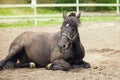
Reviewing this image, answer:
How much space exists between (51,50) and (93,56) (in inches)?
112

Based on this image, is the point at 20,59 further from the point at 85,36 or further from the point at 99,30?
the point at 99,30

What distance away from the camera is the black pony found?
30.7 feet

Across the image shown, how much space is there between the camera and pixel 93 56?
12.5 m

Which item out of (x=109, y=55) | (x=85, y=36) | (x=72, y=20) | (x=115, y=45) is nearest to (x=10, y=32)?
(x=85, y=36)

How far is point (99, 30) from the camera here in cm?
1744

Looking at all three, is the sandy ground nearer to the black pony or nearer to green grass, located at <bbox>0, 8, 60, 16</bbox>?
the black pony

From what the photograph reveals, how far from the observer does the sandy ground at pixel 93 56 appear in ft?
29.7

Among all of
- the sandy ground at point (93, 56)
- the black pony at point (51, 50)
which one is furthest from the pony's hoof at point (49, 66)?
the sandy ground at point (93, 56)

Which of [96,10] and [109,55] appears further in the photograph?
[96,10]

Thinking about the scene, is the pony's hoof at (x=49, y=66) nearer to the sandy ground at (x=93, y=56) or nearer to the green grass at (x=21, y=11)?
the sandy ground at (x=93, y=56)

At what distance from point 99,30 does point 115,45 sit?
9.27 feet

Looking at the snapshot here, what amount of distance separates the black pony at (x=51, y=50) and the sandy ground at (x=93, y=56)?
0.23 meters

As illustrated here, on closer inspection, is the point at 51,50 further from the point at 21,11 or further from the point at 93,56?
the point at 21,11

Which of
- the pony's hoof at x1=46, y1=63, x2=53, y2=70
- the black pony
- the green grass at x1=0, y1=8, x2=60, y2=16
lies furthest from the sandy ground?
the green grass at x1=0, y1=8, x2=60, y2=16
